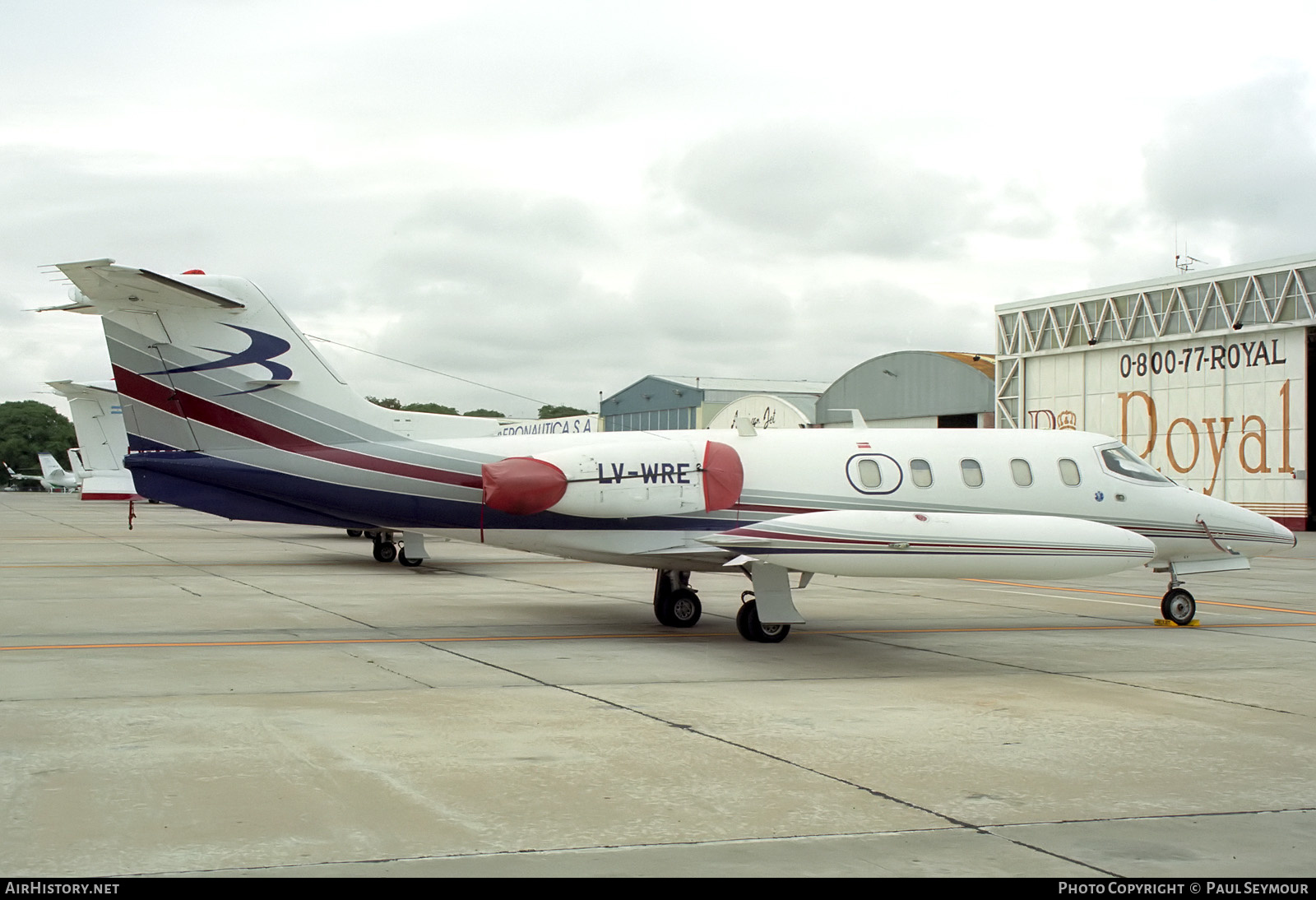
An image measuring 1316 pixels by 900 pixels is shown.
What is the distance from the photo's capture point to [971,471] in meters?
16.0

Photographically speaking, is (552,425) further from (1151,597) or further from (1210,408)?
(1210,408)

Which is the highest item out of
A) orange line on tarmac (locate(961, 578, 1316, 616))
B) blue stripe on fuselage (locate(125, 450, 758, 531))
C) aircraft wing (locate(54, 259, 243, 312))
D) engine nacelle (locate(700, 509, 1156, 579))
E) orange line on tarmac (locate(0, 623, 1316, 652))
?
aircraft wing (locate(54, 259, 243, 312))

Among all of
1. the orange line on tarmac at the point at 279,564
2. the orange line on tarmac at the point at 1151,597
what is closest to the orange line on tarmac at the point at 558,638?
the orange line on tarmac at the point at 1151,597

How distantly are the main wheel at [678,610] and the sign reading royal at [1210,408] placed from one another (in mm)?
32985

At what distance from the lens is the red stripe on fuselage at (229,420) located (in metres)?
17.7

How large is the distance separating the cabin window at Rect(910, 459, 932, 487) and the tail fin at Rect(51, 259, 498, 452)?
25.2 ft

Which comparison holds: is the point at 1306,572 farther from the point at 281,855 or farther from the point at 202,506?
the point at 281,855

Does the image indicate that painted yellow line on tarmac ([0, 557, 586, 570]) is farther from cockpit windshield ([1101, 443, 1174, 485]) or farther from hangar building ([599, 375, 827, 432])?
hangar building ([599, 375, 827, 432])

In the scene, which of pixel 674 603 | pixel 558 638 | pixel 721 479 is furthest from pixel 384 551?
pixel 721 479

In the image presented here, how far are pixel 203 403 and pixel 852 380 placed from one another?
44.7 m

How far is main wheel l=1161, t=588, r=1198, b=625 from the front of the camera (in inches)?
665

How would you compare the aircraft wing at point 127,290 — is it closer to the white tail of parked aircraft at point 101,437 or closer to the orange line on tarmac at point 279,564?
the orange line on tarmac at point 279,564

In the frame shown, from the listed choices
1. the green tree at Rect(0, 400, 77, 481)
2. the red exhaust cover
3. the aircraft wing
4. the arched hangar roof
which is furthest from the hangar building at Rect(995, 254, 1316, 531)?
the green tree at Rect(0, 400, 77, 481)

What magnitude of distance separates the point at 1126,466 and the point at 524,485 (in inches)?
343
